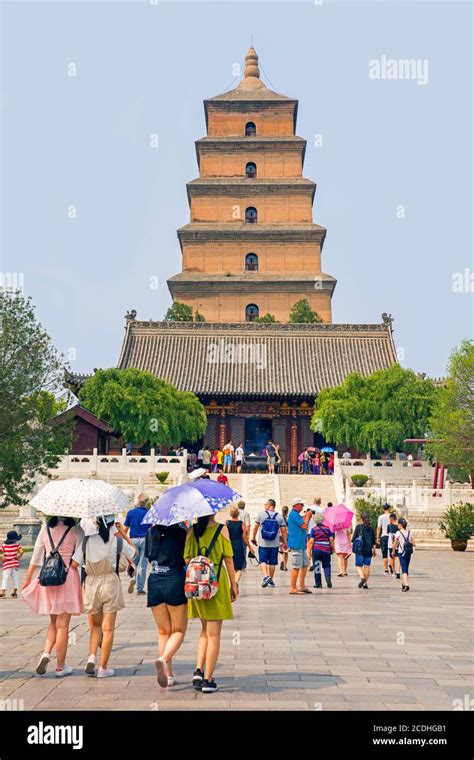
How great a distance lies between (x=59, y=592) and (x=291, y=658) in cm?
203

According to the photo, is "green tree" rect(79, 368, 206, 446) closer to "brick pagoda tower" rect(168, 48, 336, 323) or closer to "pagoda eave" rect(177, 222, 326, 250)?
"brick pagoda tower" rect(168, 48, 336, 323)

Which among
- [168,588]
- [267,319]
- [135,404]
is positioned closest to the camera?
[168,588]

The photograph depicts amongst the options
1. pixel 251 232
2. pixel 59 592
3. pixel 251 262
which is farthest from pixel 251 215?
pixel 59 592

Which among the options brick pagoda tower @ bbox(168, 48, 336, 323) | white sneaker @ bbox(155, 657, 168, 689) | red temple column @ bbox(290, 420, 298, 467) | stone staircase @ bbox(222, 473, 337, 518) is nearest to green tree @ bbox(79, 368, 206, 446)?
stone staircase @ bbox(222, 473, 337, 518)

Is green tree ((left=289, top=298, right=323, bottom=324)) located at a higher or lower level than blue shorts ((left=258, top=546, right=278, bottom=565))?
higher

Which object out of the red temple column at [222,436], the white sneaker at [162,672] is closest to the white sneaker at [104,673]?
the white sneaker at [162,672]

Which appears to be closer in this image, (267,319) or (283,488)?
(283,488)

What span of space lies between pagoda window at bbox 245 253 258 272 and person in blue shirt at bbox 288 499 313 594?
107 ft

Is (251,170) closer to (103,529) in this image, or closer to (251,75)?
(251,75)

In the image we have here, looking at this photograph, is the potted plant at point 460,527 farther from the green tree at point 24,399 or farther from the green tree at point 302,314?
the green tree at point 302,314

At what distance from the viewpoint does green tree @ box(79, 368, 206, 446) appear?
30781 millimetres

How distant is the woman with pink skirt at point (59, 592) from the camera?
6918mm

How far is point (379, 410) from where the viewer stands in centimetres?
3153
